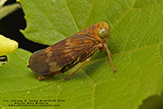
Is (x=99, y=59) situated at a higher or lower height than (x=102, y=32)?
lower

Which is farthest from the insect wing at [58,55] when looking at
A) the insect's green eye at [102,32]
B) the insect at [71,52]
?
the insect's green eye at [102,32]

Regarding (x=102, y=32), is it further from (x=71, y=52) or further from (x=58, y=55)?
(x=58, y=55)

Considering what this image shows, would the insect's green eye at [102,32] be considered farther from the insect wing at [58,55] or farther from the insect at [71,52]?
the insect wing at [58,55]

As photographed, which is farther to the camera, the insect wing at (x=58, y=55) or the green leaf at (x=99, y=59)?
the insect wing at (x=58, y=55)

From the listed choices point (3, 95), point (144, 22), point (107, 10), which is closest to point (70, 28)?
point (107, 10)

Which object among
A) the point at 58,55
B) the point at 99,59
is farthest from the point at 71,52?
the point at 99,59

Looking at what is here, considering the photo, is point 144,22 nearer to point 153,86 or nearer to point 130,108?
point 153,86
